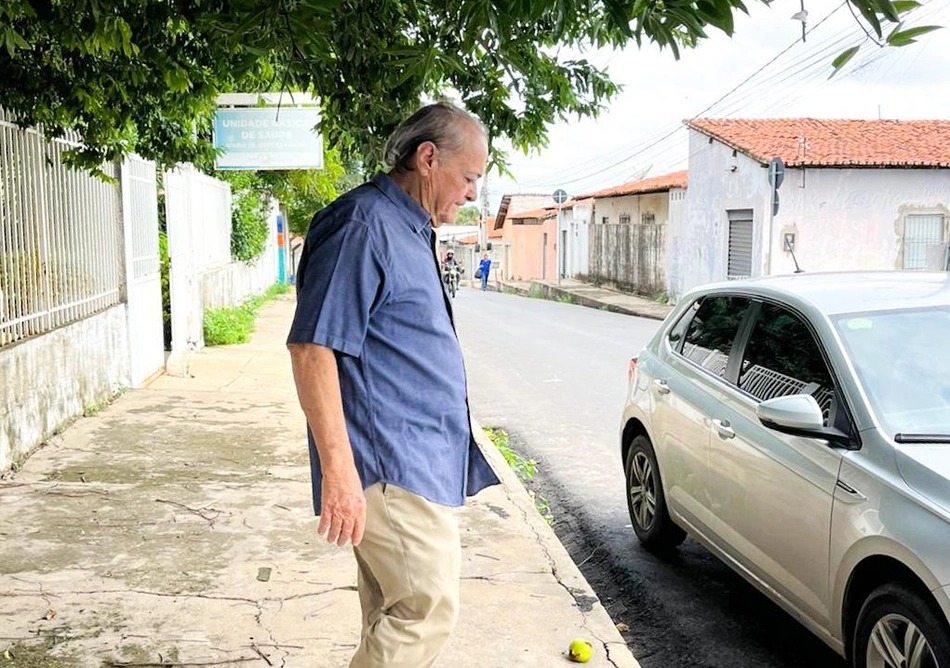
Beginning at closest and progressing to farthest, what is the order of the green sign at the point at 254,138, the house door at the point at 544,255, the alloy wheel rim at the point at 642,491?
the alloy wheel rim at the point at 642,491
the green sign at the point at 254,138
the house door at the point at 544,255

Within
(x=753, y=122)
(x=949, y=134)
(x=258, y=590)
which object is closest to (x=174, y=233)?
(x=258, y=590)

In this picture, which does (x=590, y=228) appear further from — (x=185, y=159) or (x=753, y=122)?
(x=185, y=159)

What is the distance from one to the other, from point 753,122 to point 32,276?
22466 mm

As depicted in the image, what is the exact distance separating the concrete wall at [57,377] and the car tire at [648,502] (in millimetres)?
3859

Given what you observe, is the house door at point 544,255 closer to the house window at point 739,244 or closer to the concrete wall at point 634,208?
the concrete wall at point 634,208

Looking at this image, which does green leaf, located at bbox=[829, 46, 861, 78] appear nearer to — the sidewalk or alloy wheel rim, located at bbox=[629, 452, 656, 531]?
alloy wheel rim, located at bbox=[629, 452, 656, 531]

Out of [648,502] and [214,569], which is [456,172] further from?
[648,502]

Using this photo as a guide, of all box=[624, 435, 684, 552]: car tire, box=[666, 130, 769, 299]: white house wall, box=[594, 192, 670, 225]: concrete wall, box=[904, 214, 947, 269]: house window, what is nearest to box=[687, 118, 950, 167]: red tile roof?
box=[666, 130, 769, 299]: white house wall

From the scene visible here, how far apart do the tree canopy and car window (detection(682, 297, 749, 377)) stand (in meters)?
1.22

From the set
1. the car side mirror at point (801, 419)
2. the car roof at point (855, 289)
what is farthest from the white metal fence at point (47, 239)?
the car side mirror at point (801, 419)

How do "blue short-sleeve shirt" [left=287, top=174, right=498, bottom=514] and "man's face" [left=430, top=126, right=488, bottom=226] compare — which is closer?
"blue short-sleeve shirt" [left=287, top=174, right=498, bottom=514]

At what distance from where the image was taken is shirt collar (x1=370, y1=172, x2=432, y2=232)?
8.49 feet

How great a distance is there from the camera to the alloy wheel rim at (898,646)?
A: 2.90 meters

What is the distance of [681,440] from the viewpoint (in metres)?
4.75
